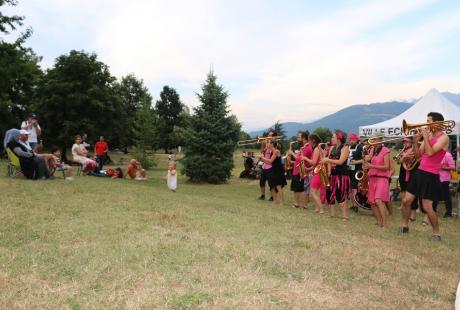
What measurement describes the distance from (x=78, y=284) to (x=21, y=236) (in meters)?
2.00

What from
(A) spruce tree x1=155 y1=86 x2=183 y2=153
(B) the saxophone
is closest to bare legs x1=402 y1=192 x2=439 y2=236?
(B) the saxophone

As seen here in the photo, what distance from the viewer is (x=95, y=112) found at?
3328 cm

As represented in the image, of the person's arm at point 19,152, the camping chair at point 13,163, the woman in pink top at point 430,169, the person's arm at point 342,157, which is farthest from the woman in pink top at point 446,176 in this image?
the camping chair at point 13,163

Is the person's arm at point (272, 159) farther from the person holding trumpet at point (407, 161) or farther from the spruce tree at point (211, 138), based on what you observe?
the spruce tree at point (211, 138)

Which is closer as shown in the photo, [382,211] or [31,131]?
[382,211]

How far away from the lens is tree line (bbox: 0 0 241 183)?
1853 cm

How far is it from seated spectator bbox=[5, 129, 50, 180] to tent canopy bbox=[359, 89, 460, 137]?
36.4 feet

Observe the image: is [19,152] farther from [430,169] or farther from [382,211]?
[430,169]

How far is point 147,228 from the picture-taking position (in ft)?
19.5

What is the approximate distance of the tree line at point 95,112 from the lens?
730 inches

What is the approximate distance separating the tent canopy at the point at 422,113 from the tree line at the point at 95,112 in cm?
664

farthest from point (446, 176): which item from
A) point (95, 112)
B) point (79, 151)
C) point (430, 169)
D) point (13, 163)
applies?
point (95, 112)

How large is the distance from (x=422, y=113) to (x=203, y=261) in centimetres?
1274

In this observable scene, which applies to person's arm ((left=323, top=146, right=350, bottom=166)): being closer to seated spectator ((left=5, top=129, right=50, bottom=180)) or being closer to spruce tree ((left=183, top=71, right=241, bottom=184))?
seated spectator ((left=5, top=129, right=50, bottom=180))
